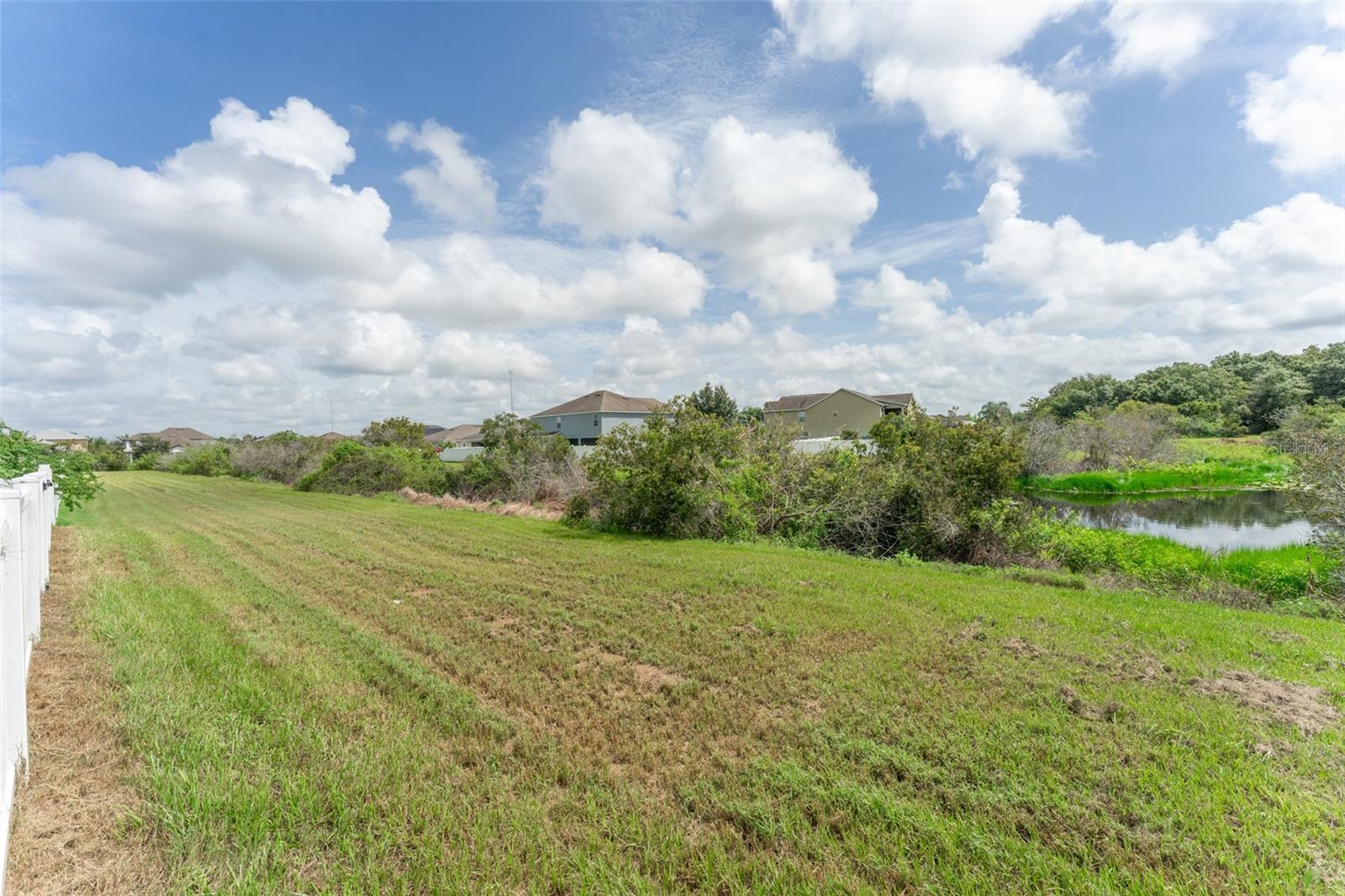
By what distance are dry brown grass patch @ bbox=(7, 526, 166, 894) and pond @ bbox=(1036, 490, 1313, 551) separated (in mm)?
14120

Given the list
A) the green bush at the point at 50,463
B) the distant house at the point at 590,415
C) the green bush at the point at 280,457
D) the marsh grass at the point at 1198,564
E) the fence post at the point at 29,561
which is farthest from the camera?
the distant house at the point at 590,415

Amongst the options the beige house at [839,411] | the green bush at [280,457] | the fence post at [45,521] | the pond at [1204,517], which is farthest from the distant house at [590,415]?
the fence post at [45,521]

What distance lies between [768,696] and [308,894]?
10.2 ft

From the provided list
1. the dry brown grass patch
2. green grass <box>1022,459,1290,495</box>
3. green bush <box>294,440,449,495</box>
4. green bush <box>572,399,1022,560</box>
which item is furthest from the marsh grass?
green bush <box>294,440,449,495</box>

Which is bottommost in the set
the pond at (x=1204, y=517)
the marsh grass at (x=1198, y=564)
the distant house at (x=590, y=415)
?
the pond at (x=1204, y=517)

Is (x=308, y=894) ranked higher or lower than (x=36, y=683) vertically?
lower

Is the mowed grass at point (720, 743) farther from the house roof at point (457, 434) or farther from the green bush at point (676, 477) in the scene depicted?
the house roof at point (457, 434)

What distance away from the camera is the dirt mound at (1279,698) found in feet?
12.9

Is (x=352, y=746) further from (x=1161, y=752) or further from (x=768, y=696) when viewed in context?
(x=1161, y=752)

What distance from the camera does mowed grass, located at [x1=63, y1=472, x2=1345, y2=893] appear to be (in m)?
2.67

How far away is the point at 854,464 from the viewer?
13070mm

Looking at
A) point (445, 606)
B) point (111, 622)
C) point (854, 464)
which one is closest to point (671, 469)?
point (854, 464)

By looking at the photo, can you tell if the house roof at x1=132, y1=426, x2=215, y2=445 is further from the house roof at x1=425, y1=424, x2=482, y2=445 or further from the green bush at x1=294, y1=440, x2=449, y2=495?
the green bush at x1=294, y1=440, x2=449, y2=495

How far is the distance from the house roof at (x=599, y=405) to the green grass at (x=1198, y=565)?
3765 cm
